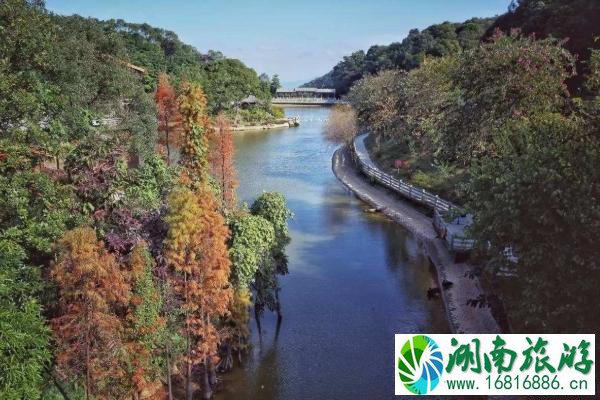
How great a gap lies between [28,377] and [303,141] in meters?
67.6

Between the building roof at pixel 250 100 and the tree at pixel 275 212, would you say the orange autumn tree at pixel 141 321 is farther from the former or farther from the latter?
the building roof at pixel 250 100

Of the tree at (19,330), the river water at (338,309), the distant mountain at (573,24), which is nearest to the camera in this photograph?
the tree at (19,330)

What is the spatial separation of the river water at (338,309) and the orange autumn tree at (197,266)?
2.57 metres

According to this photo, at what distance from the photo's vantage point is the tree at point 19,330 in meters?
12.6

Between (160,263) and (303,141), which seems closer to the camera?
(160,263)

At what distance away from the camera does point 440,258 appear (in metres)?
29.5

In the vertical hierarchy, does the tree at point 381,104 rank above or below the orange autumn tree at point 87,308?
above

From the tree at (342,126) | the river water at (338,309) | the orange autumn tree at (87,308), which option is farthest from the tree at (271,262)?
the tree at (342,126)

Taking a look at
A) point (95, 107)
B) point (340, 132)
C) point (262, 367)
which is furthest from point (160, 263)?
point (340, 132)

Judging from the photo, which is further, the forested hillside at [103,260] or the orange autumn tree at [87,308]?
the forested hillside at [103,260]

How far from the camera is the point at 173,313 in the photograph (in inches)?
678

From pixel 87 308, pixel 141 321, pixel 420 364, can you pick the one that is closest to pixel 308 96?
pixel 141 321

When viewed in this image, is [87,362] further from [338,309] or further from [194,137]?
[194,137]

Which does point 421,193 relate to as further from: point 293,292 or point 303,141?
point 303,141
